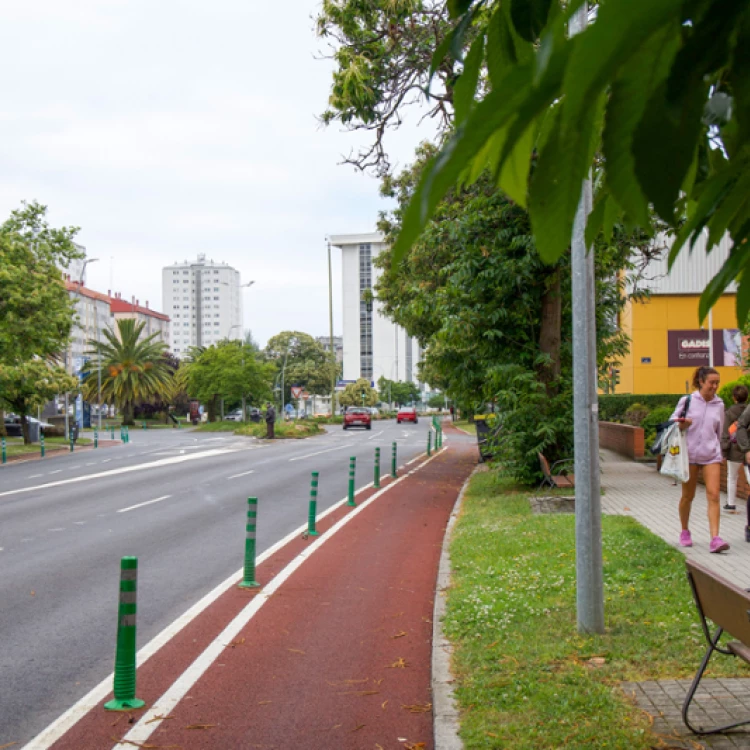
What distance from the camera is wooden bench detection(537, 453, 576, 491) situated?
46.8 ft

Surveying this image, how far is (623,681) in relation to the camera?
5070mm

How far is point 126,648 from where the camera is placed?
5.22 meters

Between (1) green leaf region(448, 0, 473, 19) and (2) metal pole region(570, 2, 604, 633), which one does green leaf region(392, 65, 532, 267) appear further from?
(2) metal pole region(570, 2, 604, 633)

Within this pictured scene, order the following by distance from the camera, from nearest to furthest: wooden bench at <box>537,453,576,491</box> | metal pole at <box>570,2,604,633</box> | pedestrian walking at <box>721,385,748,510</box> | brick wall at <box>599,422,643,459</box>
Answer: metal pole at <box>570,2,604,633</box>
pedestrian walking at <box>721,385,748,510</box>
wooden bench at <box>537,453,576,491</box>
brick wall at <box>599,422,643,459</box>

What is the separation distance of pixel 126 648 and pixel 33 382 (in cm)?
3014

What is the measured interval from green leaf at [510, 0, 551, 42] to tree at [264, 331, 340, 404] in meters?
107

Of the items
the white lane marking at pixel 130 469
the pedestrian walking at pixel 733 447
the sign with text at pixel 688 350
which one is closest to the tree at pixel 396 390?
the sign with text at pixel 688 350

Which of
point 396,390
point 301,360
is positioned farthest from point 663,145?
point 396,390

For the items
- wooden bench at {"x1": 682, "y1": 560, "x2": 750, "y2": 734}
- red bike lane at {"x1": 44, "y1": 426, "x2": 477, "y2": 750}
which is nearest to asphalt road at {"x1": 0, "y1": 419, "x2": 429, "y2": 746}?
red bike lane at {"x1": 44, "y1": 426, "x2": 477, "y2": 750}

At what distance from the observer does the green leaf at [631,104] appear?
0.99 m

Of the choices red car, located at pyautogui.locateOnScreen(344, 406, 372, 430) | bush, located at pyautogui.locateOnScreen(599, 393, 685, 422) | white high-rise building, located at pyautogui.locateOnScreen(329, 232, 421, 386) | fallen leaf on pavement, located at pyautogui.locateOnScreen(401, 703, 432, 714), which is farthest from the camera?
white high-rise building, located at pyautogui.locateOnScreen(329, 232, 421, 386)

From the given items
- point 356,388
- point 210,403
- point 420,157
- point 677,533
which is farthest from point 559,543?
point 356,388

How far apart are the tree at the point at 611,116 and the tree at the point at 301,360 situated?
352ft

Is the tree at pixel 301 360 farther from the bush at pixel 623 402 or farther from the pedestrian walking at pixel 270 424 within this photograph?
the bush at pixel 623 402
